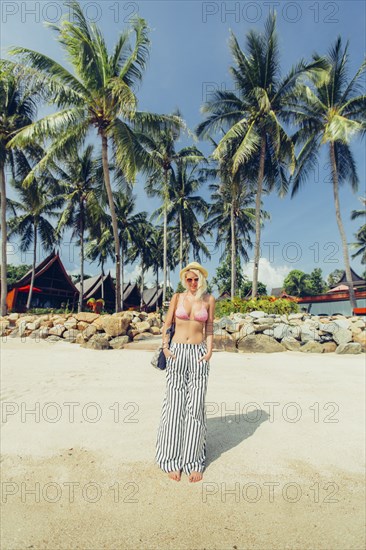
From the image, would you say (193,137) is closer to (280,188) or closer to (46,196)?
(280,188)

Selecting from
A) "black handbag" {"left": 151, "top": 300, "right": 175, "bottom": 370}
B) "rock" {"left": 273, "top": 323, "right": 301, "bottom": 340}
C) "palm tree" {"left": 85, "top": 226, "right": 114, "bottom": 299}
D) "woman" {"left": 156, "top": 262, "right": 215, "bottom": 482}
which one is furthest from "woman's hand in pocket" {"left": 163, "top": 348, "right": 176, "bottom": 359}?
"palm tree" {"left": 85, "top": 226, "right": 114, "bottom": 299}

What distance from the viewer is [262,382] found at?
586cm

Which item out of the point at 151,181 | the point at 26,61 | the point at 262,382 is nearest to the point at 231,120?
the point at 151,181

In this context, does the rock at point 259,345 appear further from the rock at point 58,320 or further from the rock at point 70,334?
the rock at point 58,320

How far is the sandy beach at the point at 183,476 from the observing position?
6.97 feet

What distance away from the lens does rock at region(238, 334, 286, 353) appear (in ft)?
30.8

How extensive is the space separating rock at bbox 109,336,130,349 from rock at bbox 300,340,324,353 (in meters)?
5.78

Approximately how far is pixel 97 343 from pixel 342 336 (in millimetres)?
7950

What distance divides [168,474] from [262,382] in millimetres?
3527

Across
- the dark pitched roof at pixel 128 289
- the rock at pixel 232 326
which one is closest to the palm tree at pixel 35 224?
the dark pitched roof at pixel 128 289

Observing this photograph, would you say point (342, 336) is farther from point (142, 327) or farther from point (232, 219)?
point (232, 219)

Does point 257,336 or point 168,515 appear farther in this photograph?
point 257,336

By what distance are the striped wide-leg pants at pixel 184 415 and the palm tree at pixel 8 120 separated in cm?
1611

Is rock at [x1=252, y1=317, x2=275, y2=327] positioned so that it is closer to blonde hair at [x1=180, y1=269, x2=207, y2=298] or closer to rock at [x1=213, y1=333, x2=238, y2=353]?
rock at [x1=213, y1=333, x2=238, y2=353]
